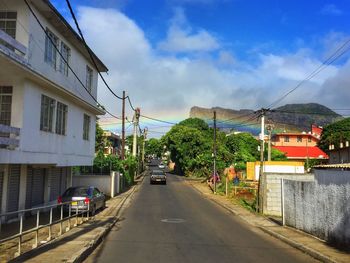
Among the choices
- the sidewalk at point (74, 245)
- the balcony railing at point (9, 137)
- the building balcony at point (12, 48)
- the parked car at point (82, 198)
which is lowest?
the sidewalk at point (74, 245)

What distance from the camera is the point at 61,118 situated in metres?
24.0

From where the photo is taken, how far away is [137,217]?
72.6ft

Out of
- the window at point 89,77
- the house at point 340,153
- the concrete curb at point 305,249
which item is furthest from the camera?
the house at point 340,153

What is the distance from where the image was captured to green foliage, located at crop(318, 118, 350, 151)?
65.6m

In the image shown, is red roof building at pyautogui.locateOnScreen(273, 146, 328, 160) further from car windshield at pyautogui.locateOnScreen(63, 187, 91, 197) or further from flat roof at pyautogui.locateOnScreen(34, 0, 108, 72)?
car windshield at pyautogui.locateOnScreen(63, 187, 91, 197)

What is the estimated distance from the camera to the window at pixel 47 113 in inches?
822

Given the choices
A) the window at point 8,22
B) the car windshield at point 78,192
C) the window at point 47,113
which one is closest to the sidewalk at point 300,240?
the car windshield at point 78,192

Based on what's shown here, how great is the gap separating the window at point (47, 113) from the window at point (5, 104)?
220cm

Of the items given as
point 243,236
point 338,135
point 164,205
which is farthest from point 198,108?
point 243,236

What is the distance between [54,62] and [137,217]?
8486 mm

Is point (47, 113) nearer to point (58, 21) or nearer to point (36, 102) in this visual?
point (36, 102)

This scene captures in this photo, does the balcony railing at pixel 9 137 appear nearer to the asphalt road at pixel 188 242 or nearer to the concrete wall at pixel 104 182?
the asphalt road at pixel 188 242

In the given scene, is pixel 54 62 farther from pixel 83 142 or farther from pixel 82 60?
pixel 83 142

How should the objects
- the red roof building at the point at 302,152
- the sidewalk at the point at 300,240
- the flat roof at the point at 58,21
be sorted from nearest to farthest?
the sidewalk at the point at 300,240 → the flat roof at the point at 58,21 → the red roof building at the point at 302,152
